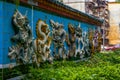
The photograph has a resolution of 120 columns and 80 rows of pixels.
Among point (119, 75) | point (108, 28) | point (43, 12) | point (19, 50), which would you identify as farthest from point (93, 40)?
point (108, 28)

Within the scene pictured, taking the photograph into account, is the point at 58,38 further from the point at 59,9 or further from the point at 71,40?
the point at 71,40

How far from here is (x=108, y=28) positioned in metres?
57.4

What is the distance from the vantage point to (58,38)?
1498 cm

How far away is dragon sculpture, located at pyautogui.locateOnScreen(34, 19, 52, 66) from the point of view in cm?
1257

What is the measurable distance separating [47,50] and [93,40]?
431 inches

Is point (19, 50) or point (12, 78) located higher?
point (19, 50)

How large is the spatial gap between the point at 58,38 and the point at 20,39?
4224mm

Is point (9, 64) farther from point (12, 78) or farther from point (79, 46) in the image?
point (79, 46)

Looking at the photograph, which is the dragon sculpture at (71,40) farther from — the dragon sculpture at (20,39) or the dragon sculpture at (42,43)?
the dragon sculpture at (20,39)

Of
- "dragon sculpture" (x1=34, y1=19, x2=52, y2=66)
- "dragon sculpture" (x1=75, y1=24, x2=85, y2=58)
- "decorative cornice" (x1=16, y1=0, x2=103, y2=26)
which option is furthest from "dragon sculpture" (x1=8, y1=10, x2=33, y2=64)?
"dragon sculpture" (x1=75, y1=24, x2=85, y2=58)

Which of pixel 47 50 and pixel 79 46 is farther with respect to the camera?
pixel 79 46

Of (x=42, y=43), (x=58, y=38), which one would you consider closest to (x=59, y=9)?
(x=58, y=38)

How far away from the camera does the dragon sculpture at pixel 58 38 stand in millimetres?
14632

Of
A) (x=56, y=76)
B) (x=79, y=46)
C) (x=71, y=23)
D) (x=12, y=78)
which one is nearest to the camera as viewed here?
(x=56, y=76)
